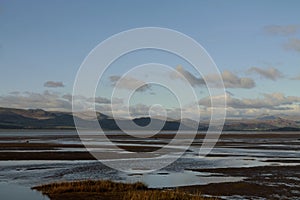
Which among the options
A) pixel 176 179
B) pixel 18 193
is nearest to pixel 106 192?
pixel 18 193

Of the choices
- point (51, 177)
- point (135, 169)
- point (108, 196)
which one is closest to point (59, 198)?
point (108, 196)

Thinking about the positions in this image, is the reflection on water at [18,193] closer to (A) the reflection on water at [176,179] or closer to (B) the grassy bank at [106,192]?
→ (B) the grassy bank at [106,192]

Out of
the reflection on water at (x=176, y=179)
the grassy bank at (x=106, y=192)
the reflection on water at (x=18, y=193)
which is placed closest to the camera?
the grassy bank at (x=106, y=192)

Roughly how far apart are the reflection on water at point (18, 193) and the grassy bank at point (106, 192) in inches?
18.6

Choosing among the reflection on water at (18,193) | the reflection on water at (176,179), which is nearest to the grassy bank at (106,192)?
the reflection on water at (18,193)

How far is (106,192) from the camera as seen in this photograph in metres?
22.0

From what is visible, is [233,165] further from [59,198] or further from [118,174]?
[59,198]

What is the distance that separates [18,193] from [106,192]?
Result: 4839 millimetres

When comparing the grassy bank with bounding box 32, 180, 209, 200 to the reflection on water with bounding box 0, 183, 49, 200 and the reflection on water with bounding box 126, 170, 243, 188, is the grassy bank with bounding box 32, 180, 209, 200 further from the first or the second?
the reflection on water with bounding box 126, 170, 243, 188

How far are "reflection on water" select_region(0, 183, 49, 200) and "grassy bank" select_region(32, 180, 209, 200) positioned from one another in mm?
474

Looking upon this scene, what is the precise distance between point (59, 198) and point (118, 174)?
10.3 m

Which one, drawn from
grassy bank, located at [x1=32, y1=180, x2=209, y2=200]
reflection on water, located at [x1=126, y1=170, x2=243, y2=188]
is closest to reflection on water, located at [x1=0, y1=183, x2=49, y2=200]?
grassy bank, located at [x1=32, y1=180, x2=209, y2=200]

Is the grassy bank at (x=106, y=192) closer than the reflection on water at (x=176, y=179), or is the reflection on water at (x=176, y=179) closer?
the grassy bank at (x=106, y=192)

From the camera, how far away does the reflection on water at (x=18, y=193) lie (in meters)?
20.8
